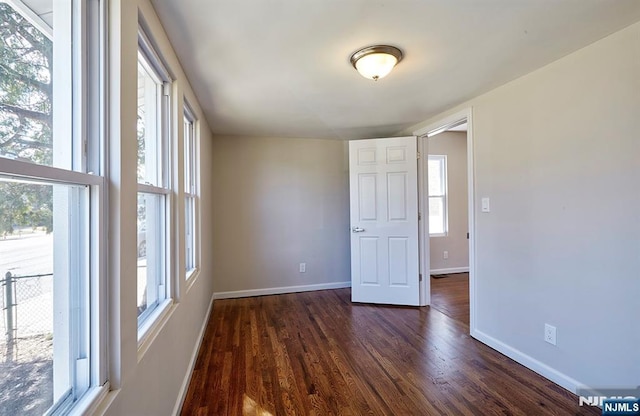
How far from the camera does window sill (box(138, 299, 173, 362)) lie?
3.86 ft

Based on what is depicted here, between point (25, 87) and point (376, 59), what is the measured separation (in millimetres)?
1627

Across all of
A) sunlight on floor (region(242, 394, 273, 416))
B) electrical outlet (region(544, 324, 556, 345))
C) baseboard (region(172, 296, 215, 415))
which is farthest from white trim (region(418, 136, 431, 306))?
baseboard (region(172, 296, 215, 415))

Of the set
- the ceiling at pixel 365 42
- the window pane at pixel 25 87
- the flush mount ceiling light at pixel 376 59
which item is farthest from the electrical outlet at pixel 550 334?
the window pane at pixel 25 87

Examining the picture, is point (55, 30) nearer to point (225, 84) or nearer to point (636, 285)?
point (225, 84)

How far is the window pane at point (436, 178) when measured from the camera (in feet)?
16.5

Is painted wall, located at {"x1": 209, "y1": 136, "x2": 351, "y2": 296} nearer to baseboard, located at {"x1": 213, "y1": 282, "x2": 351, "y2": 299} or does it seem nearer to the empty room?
baseboard, located at {"x1": 213, "y1": 282, "x2": 351, "y2": 299}

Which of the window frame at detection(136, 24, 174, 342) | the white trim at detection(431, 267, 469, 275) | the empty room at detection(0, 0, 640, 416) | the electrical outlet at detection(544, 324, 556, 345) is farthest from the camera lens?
the white trim at detection(431, 267, 469, 275)

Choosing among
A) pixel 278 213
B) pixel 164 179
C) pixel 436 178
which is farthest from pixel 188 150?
pixel 436 178

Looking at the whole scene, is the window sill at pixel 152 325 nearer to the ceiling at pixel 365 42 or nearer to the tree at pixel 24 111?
the tree at pixel 24 111

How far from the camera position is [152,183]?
5.09 ft

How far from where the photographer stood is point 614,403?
163 cm

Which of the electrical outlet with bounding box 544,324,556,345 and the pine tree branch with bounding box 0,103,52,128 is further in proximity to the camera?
the electrical outlet with bounding box 544,324,556,345

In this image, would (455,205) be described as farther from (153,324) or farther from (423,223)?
(153,324)

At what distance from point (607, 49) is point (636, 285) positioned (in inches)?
53.0
